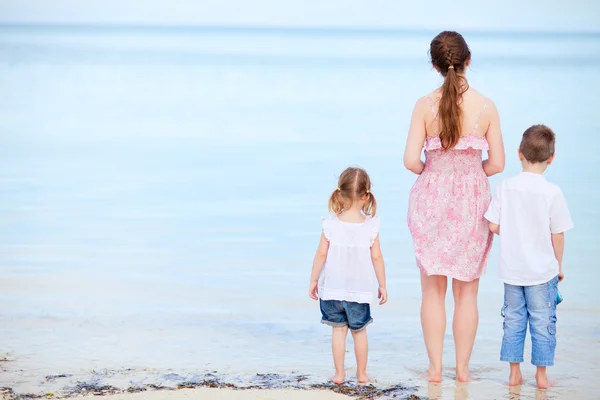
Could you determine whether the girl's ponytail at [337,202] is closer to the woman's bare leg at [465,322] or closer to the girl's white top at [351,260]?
the girl's white top at [351,260]

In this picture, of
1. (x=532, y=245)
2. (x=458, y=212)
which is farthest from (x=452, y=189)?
(x=532, y=245)

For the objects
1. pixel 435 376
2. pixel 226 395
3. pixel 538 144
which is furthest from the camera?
pixel 435 376

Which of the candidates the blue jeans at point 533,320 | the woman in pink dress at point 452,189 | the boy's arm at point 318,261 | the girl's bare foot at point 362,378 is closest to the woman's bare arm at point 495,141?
the woman in pink dress at point 452,189

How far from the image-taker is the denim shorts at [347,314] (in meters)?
3.59

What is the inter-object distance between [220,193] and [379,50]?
64.0 feet

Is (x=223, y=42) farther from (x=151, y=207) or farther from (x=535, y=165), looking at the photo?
(x=535, y=165)

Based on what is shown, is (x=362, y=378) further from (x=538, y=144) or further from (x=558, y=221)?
(x=538, y=144)

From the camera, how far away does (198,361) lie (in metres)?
3.95

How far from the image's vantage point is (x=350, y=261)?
3.58 meters

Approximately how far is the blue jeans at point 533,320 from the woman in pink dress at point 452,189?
0.18 metres

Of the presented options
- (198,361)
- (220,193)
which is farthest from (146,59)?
(198,361)

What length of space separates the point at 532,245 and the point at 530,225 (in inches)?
2.8

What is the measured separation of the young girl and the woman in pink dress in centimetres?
21

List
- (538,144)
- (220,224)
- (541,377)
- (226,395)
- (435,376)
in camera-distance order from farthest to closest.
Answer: (220,224), (435,376), (541,377), (538,144), (226,395)
